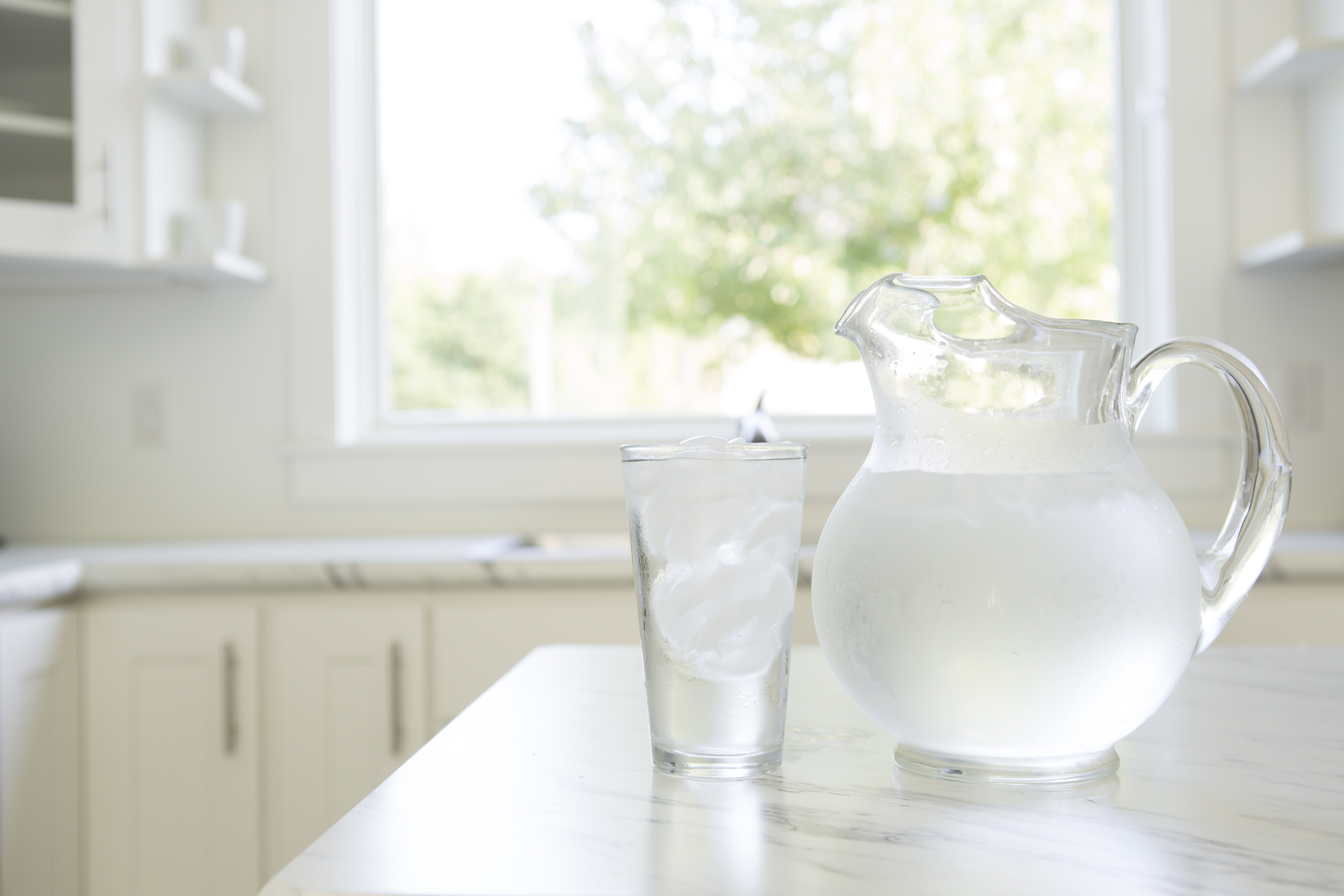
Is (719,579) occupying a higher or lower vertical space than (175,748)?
higher

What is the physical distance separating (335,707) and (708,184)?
1.26 m

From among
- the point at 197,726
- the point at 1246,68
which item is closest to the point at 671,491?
the point at 197,726

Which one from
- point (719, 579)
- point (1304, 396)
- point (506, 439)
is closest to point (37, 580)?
point (506, 439)

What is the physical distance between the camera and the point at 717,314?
2150 mm

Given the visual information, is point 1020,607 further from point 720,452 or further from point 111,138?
point 111,138

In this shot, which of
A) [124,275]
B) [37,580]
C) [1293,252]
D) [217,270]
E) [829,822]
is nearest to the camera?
[829,822]

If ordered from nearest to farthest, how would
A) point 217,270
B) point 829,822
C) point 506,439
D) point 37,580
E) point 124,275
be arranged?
point 829,822 < point 37,580 < point 217,270 < point 124,275 < point 506,439

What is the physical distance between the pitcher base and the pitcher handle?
0.07m

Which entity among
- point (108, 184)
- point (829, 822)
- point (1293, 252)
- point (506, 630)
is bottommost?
point (506, 630)

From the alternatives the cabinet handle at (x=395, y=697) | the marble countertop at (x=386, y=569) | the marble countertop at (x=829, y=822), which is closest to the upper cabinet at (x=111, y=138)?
the marble countertop at (x=386, y=569)

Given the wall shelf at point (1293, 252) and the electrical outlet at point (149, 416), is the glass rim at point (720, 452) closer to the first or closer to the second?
the wall shelf at point (1293, 252)

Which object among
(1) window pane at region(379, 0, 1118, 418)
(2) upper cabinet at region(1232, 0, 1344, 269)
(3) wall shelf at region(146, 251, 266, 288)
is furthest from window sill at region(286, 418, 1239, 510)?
(2) upper cabinet at region(1232, 0, 1344, 269)

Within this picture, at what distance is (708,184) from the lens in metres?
2.13

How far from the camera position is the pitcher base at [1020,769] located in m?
0.43
